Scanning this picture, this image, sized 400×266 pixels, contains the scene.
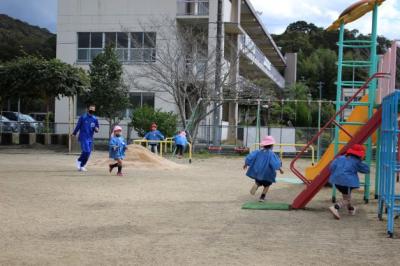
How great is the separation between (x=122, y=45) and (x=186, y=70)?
7311 millimetres

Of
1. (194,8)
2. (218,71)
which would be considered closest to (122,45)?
(194,8)

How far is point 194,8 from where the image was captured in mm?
34344

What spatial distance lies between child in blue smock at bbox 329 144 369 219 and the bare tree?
17700 mm

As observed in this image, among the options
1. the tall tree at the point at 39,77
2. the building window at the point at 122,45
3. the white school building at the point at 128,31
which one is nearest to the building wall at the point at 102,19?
the white school building at the point at 128,31

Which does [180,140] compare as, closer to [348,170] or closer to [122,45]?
[122,45]

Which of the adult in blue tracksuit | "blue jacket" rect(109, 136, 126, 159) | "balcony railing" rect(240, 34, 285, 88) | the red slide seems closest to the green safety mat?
the red slide

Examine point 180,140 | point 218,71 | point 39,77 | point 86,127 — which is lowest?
point 180,140

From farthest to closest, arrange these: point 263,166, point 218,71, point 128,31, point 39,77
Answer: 1. point 128,31
2. point 218,71
3. point 39,77
4. point 263,166

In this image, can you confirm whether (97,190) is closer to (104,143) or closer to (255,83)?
(104,143)

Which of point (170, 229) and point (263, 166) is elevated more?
A: point (263, 166)

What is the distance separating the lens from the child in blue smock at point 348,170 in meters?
8.98

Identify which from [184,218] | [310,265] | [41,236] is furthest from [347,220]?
[41,236]

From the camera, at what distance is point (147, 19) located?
3419 cm

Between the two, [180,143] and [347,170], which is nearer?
[347,170]
